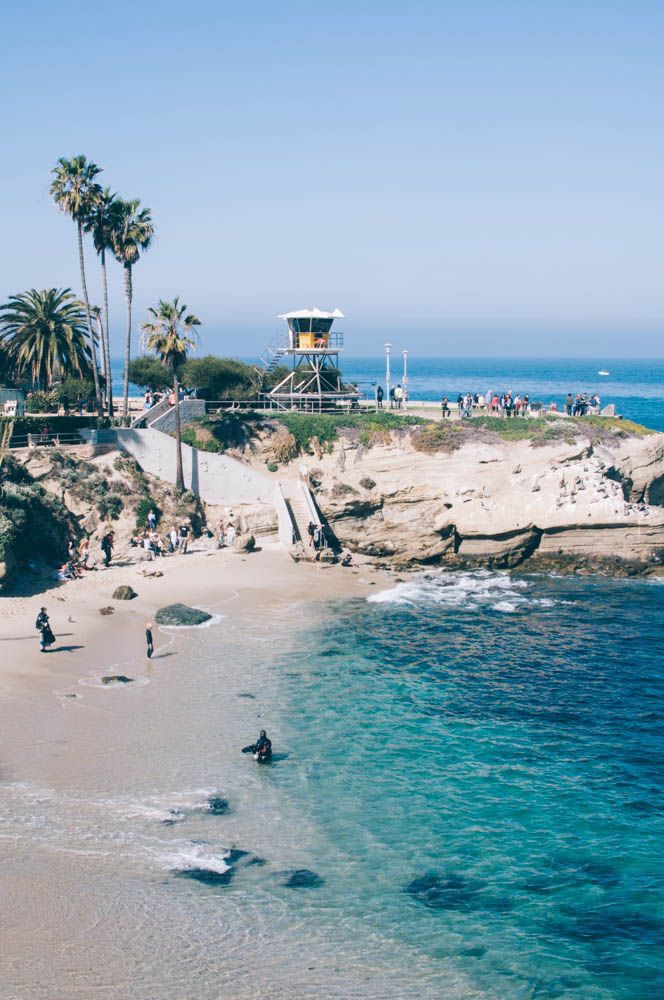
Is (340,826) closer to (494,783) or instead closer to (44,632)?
(494,783)

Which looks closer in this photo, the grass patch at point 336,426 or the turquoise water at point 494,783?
the turquoise water at point 494,783

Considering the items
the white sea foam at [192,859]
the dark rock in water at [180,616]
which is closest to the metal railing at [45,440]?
the dark rock in water at [180,616]

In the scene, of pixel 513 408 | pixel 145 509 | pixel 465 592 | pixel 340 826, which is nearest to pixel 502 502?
pixel 465 592

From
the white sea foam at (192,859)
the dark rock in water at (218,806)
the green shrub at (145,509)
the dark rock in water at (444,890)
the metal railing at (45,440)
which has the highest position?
the metal railing at (45,440)

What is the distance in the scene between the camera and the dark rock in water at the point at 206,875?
19.0 m

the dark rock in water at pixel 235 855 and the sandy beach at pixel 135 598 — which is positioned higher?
the sandy beach at pixel 135 598

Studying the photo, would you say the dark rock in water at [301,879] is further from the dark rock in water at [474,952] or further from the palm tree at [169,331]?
the palm tree at [169,331]

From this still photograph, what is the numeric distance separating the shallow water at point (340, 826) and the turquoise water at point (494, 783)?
7 centimetres

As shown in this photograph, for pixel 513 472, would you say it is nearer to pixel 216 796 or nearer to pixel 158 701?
pixel 158 701

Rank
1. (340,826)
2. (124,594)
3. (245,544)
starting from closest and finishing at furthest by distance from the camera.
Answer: (340,826) < (124,594) < (245,544)

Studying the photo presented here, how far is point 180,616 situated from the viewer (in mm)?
35750

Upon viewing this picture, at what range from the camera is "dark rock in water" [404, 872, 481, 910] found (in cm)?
1875

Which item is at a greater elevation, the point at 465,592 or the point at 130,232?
the point at 130,232

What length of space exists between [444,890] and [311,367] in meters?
43.9
